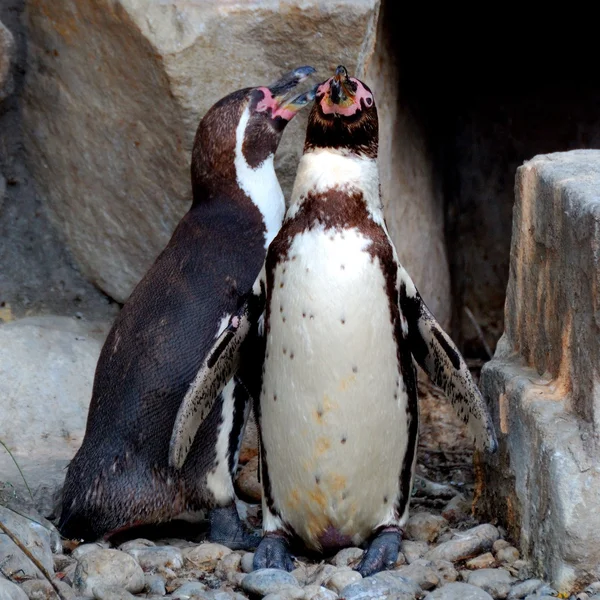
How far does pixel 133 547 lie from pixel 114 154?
5.52ft

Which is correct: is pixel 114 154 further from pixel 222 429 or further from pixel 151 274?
pixel 222 429

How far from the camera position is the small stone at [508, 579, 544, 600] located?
2834 millimetres

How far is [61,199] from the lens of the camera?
472cm

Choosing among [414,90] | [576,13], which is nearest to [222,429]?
[414,90]

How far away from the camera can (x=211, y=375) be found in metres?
3.38

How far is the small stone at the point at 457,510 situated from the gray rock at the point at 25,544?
3.93ft

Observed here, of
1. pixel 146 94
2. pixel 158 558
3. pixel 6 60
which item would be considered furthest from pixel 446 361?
pixel 6 60

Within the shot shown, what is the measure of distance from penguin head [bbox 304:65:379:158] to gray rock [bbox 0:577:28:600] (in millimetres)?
1415

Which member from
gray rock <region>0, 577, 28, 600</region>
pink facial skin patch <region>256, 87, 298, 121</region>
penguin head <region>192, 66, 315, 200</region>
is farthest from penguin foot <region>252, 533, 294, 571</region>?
pink facial skin patch <region>256, 87, 298, 121</region>

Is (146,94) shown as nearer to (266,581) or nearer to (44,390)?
(44,390)

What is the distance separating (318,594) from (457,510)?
2.89 feet

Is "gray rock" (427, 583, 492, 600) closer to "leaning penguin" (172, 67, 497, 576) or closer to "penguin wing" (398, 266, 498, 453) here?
"leaning penguin" (172, 67, 497, 576)

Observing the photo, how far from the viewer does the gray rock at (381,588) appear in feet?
9.32

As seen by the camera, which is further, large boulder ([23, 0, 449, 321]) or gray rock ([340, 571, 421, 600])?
large boulder ([23, 0, 449, 321])
